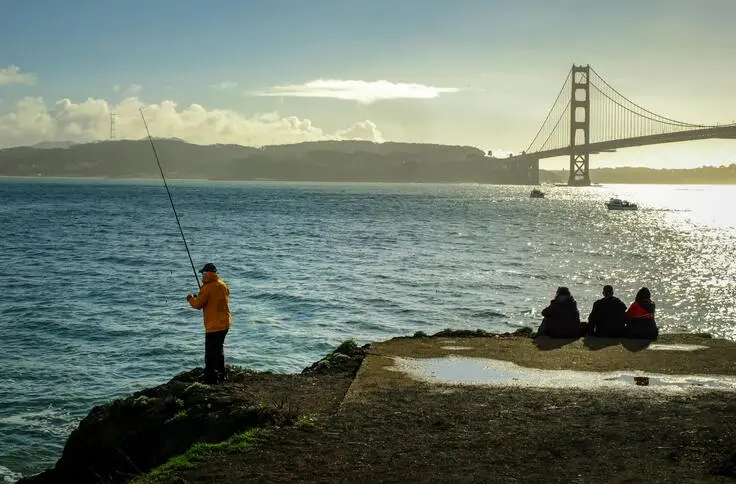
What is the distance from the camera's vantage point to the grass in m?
6.76

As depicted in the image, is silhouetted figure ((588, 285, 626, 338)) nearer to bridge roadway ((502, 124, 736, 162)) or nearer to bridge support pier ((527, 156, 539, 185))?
bridge roadway ((502, 124, 736, 162))

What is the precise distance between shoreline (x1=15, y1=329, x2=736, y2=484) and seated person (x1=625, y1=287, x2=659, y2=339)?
1.44m

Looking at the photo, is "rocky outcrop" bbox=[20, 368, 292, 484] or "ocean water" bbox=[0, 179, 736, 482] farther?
"ocean water" bbox=[0, 179, 736, 482]

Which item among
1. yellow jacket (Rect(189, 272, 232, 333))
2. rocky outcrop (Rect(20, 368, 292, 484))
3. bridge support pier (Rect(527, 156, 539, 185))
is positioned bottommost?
rocky outcrop (Rect(20, 368, 292, 484))

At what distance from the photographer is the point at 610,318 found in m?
12.2

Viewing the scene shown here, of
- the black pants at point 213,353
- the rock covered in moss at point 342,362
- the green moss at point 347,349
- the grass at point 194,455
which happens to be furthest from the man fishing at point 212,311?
the green moss at point 347,349

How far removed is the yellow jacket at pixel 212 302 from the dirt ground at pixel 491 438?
1102 millimetres

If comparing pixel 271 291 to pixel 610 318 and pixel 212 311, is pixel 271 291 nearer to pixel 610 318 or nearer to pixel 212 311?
pixel 610 318

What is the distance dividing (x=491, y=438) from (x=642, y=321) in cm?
567

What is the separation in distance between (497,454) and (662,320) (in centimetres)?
1684

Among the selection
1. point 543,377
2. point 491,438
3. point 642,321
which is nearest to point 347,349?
point 543,377

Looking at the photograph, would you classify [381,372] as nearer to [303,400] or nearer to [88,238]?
[303,400]

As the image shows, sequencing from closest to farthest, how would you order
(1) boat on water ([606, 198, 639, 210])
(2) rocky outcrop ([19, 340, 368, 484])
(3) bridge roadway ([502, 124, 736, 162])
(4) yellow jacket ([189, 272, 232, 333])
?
(2) rocky outcrop ([19, 340, 368, 484]) → (4) yellow jacket ([189, 272, 232, 333]) → (3) bridge roadway ([502, 124, 736, 162]) → (1) boat on water ([606, 198, 639, 210])

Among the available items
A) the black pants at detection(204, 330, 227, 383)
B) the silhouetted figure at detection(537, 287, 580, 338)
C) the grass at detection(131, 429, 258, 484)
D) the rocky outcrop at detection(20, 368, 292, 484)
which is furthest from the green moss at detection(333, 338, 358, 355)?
the grass at detection(131, 429, 258, 484)
